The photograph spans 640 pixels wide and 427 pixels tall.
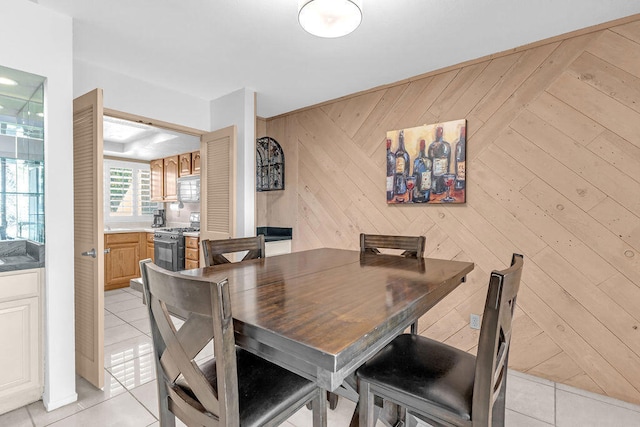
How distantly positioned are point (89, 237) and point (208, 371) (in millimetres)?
1510

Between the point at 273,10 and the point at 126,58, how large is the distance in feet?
4.72

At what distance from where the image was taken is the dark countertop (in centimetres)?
373

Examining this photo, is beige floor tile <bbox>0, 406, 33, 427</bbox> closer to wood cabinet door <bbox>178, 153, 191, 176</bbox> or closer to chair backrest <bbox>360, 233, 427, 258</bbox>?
chair backrest <bbox>360, 233, 427, 258</bbox>

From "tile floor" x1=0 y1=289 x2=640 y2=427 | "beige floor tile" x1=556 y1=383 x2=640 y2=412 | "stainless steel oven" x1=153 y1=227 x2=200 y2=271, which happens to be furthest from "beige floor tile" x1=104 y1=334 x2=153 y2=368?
"beige floor tile" x1=556 y1=383 x2=640 y2=412

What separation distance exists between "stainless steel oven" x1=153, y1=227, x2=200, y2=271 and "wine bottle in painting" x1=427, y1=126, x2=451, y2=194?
11.5 feet

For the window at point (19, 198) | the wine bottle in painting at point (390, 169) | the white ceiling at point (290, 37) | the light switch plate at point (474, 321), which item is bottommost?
the light switch plate at point (474, 321)

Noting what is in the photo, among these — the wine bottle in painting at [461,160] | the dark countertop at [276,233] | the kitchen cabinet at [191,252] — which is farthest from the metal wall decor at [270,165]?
the wine bottle in painting at [461,160]

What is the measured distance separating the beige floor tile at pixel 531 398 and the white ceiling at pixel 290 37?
2.44 metres

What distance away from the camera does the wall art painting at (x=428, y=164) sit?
8.48 feet

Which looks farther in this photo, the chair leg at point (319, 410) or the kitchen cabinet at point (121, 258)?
the kitchen cabinet at point (121, 258)

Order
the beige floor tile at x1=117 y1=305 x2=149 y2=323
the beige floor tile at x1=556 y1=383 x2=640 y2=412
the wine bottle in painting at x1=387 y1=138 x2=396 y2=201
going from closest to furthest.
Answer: the beige floor tile at x1=556 y1=383 x2=640 y2=412 → the wine bottle in painting at x1=387 y1=138 x2=396 y2=201 → the beige floor tile at x1=117 y1=305 x2=149 y2=323

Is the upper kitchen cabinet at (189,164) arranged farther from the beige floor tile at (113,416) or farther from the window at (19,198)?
the beige floor tile at (113,416)

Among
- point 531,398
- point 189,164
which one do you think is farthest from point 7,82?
point 531,398

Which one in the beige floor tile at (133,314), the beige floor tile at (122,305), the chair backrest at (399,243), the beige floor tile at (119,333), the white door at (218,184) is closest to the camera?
the chair backrest at (399,243)
